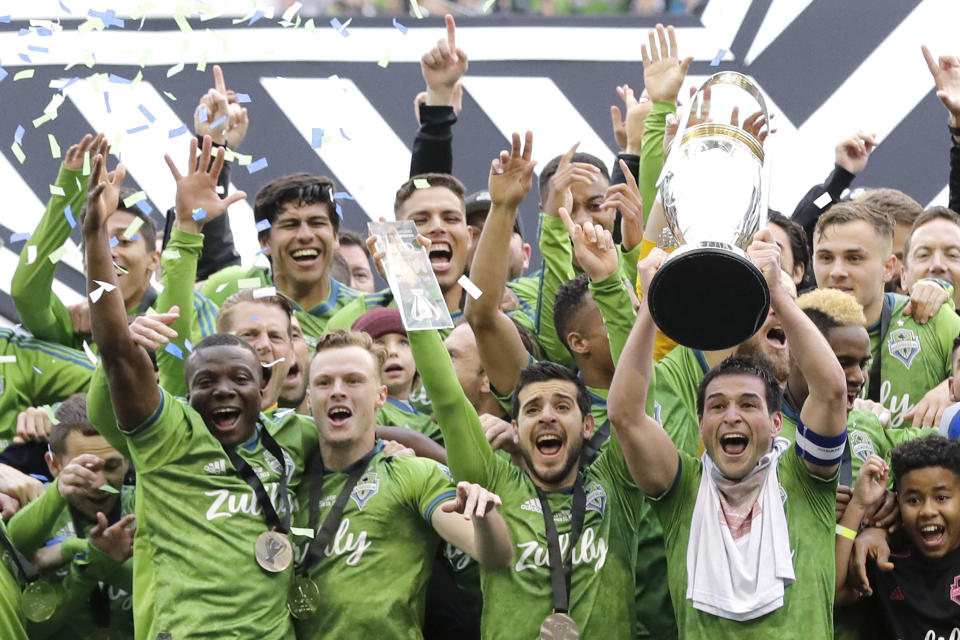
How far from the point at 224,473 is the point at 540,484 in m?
0.97

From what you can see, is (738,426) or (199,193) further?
(199,193)

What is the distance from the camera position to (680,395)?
5383mm

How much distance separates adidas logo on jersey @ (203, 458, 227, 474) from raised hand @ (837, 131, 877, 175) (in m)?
3.06

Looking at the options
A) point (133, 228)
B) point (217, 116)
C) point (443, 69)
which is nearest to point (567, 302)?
point (443, 69)

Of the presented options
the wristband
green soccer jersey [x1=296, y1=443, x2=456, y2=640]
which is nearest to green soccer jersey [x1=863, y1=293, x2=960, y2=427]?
the wristband

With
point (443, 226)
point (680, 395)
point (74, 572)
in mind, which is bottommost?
point (74, 572)

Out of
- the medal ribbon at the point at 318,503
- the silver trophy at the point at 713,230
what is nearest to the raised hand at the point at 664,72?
the silver trophy at the point at 713,230

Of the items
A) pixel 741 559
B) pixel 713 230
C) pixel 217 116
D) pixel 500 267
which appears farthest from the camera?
pixel 217 116

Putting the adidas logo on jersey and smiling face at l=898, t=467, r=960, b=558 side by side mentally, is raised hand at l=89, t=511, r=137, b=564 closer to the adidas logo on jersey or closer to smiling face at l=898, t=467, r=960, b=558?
the adidas logo on jersey

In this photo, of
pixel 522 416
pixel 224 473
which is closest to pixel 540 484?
pixel 522 416

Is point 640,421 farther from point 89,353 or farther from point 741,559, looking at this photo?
point 89,353

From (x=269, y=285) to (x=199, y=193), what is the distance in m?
0.70

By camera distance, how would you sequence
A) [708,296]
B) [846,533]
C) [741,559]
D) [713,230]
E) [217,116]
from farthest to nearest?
[217,116] < [846,533] < [741,559] < [713,230] < [708,296]

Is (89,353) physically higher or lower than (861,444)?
higher
